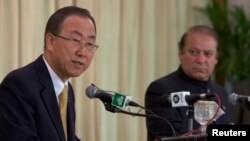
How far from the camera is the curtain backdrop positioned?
398 centimetres

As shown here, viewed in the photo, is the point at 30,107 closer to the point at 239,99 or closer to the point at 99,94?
the point at 99,94

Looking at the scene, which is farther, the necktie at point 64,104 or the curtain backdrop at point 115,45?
the curtain backdrop at point 115,45

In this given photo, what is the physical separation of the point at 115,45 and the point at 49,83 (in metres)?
2.31

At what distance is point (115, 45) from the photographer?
469 centimetres

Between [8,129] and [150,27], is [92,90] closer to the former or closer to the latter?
[8,129]

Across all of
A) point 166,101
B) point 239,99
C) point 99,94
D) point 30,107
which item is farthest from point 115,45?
point 30,107

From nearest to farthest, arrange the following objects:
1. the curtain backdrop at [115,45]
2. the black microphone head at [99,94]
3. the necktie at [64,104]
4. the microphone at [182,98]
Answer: the black microphone head at [99,94]
the microphone at [182,98]
the necktie at [64,104]
the curtain backdrop at [115,45]

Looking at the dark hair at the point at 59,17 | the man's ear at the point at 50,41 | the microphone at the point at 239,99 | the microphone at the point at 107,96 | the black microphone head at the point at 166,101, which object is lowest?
the microphone at the point at 239,99

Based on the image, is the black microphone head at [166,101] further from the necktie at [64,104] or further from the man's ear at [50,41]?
the man's ear at [50,41]

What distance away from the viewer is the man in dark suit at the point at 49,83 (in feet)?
7.25

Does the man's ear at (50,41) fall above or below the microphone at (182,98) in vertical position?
above

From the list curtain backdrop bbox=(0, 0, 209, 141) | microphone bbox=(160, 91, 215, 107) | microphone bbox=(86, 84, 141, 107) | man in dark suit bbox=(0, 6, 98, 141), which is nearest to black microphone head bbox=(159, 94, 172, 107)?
microphone bbox=(160, 91, 215, 107)

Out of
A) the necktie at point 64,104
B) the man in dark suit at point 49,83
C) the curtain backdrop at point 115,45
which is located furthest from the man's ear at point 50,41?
the curtain backdrop at point 115,45

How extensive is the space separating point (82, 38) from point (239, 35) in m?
3.13
